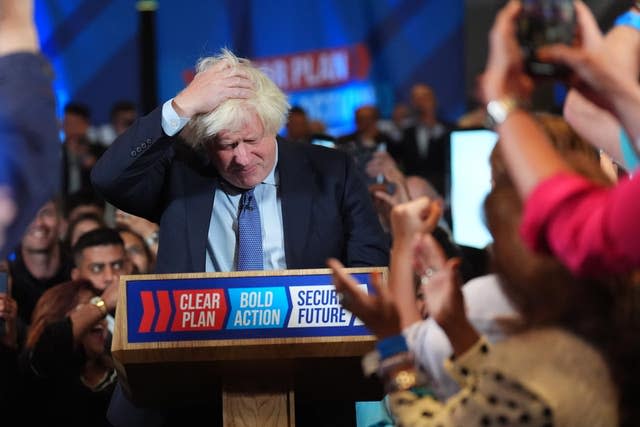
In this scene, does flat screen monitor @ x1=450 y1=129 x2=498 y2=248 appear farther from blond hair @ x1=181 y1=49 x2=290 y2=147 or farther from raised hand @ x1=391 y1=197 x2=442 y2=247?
raised hand @ x1=391 y1=197 x2=442 y2=247

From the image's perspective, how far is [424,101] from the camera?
9695 mm

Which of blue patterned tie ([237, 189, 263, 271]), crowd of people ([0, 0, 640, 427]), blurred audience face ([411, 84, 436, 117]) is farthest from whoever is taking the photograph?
blurred audience face ([411, 84, 436, 117])

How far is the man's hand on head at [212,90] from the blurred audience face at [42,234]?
2456 millimetres

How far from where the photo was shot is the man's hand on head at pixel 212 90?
3.55m

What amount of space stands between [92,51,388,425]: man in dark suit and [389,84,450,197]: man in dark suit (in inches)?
186

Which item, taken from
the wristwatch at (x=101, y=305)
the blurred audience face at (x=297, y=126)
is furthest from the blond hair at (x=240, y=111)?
the blurred audience face at (x=297, y=126)

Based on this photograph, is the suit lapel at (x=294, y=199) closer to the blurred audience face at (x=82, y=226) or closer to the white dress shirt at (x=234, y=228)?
the white dress shirt at (x=234, y=228)

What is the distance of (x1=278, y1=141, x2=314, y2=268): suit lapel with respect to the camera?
3691 millimetres

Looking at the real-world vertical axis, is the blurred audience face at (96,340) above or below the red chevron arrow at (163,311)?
above

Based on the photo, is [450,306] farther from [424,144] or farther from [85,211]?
[424,144]

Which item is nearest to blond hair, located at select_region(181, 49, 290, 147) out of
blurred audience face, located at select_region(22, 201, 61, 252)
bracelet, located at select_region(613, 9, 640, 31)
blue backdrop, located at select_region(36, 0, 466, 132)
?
bracelet, located at select_region(613, 9, 640, 31)

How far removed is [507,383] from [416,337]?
1.30ft

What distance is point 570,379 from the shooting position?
1.93 m

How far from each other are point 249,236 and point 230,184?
8.8 inches
